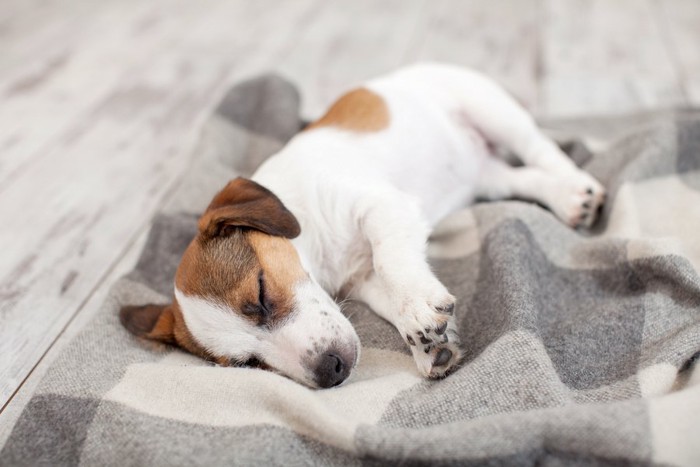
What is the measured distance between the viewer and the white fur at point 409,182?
1863 millimetres

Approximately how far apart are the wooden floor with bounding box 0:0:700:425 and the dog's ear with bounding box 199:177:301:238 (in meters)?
0.68

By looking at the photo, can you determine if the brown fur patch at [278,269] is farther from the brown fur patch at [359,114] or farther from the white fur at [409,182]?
the brown fur patch at [359,114]

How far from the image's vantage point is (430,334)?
1667mm

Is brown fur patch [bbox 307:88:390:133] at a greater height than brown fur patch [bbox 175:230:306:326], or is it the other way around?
brown fur patch [bbox 175:230:306:326]

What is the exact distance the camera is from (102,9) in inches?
211

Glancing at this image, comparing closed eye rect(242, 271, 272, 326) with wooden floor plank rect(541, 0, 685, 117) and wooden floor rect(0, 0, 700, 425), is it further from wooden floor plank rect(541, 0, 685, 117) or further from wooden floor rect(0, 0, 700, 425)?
wooden floor plank rect(541, 0, 685, 117)

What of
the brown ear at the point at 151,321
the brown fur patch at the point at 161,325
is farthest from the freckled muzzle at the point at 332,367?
the brown ear at the point at 151,321

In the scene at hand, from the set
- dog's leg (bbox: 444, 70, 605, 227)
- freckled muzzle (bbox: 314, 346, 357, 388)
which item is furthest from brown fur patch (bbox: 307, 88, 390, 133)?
freckled muzzle (bbox: 314, 346, 357, 388)

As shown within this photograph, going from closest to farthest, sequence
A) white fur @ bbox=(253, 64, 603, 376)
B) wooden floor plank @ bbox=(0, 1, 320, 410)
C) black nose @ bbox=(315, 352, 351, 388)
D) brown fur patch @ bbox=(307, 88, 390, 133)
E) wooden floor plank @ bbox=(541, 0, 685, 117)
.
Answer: black nose @ bbox=(315, 352, 351, 388) → white fur @ bbox=(253, 64, 603, 376) → wooden floor plank @ bbox=(0, 1, 320, 410) → brown fur patch @ bbox=(307, 88, 390, 133) → wooden floor plank @ bbox=(541, 0, 685, 117)

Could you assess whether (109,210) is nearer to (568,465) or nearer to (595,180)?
(595,180)

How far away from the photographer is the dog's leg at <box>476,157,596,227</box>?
2.35 m

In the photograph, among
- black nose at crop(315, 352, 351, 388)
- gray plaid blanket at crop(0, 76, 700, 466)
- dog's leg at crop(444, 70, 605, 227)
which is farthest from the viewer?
dog's leg at crop(444, 70, 605, 227)

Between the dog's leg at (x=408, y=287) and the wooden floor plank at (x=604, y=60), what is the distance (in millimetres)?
1748

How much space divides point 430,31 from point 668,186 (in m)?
2.51
